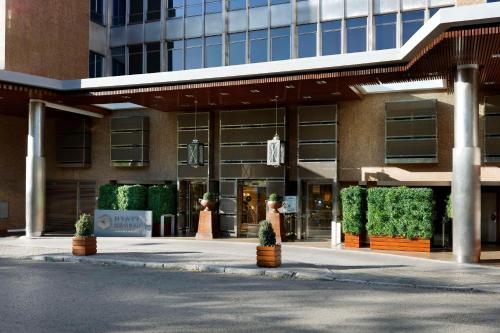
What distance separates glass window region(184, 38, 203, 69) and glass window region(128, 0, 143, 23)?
3558mm

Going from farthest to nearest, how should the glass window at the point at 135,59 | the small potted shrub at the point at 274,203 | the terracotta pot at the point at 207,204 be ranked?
1. the glass window at the point at 135,59
2. the terracotta pot at the point at 207,204
3. the small potted shrub at the point at 274,203

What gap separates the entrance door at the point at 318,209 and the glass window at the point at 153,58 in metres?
12.9

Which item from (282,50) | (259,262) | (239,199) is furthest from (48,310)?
(282,50)

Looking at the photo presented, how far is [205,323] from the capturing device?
8898 millimetres

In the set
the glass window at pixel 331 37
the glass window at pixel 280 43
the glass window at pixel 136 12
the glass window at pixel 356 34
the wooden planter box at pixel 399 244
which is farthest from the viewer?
the glass window at pixel 136 12

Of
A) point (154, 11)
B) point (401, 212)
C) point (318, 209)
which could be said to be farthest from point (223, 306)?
A: point (154, 11)

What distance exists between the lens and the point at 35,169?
2341 cm

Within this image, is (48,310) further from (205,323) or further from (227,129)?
(227,129)

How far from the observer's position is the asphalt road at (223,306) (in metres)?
8.78

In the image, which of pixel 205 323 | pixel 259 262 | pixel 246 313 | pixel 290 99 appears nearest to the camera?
pixel 205 323

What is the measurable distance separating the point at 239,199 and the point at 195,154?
306cm

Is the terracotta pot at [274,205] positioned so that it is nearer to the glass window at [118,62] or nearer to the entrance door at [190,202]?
the entrance door at [190,202]

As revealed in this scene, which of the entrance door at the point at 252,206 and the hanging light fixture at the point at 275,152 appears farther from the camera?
the entrance door at the point at 252,206

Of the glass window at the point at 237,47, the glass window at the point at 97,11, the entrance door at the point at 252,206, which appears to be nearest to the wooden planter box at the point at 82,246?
the entrance door at the point at 252,206
